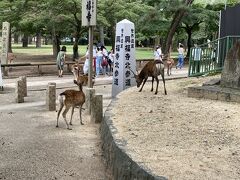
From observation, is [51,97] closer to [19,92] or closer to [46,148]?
[19,92]

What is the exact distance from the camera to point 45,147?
742 cm

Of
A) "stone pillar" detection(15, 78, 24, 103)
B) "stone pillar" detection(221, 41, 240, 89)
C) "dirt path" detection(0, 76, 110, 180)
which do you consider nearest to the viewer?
"dirt path" detection(0, 76, 110, 180)

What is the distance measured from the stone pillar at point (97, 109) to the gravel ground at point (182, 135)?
1.23 feet

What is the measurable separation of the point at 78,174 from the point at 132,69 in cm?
698

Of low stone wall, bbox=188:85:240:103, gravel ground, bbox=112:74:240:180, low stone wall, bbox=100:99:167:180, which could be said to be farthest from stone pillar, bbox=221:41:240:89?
low stone wall, bbox=100:99:167:180

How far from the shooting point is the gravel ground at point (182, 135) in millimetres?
4719

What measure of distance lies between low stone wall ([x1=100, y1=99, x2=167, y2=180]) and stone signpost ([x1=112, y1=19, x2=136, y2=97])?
232 inches

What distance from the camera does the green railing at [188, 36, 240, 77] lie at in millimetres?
13400

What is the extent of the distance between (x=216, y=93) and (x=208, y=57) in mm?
4796

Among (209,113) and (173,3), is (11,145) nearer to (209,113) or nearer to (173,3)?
(209,113)

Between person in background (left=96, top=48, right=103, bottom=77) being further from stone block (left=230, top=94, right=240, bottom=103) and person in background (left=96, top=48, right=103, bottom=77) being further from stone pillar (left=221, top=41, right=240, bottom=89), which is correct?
stone block (left=230, top=94, right=240, bottom=103)

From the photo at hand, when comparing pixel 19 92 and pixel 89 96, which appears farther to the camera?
Answer: pixel 19 92

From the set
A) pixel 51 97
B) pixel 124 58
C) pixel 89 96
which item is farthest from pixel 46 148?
pixel 124 58

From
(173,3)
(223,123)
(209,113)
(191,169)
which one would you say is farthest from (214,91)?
(173,3)
